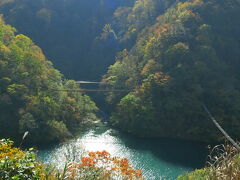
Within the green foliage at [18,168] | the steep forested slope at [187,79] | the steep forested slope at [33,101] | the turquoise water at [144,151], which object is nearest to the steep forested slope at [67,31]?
the steep forested slope at [187,79]

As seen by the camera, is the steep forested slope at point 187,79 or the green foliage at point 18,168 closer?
the green foliage at point 18,168

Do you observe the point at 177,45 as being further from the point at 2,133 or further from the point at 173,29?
the point at 2,133

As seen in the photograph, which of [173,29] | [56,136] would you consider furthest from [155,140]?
[173,29]

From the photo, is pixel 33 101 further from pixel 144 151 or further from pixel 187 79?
pixel 187 79

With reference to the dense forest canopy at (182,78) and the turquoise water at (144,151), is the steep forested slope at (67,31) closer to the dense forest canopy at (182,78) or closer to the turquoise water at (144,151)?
the dense forest canopy at (182,78)

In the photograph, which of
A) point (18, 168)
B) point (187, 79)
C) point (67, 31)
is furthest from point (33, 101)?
point (67, 31)

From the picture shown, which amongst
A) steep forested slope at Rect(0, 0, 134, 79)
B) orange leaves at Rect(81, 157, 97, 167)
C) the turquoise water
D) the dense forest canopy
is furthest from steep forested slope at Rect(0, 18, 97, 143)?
steep forested slope at Rect(0, 0, 134, 79)

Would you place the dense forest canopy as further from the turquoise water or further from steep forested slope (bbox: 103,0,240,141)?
the turquoise water
